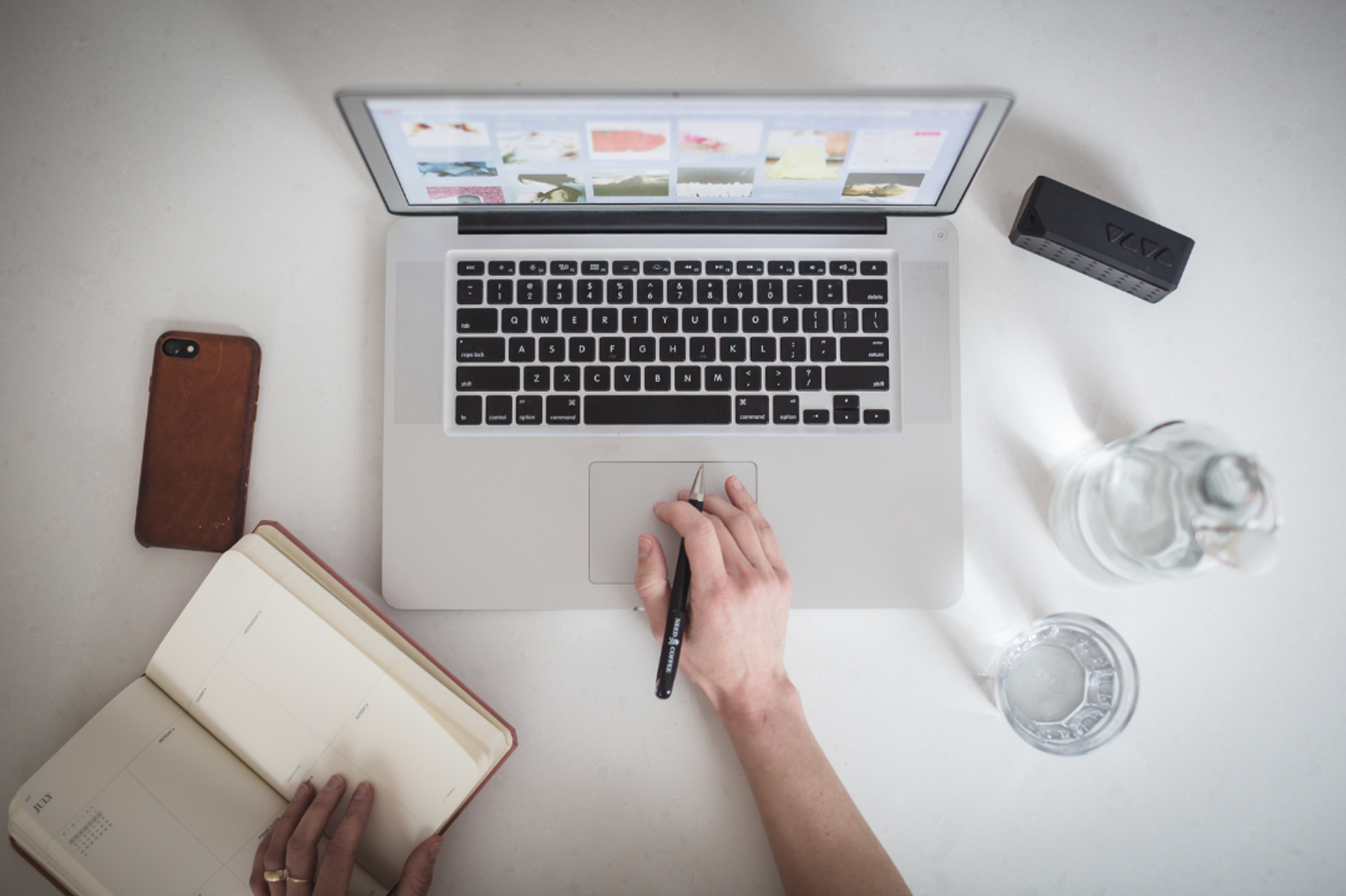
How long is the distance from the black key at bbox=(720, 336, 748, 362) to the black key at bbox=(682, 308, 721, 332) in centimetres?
2

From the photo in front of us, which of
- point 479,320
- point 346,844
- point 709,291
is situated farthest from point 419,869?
point 709,291

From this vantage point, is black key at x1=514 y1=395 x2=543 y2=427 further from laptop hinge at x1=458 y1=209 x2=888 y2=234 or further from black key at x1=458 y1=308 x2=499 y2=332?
laptop hinge at x1=458 y1=209 x2=888 y2=234

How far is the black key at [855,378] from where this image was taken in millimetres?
804

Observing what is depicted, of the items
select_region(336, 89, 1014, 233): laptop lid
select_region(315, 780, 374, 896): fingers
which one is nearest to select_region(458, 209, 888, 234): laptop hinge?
select_region(336, 89, 1014, 233): laptop lid

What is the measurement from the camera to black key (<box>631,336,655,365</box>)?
2.64 ft

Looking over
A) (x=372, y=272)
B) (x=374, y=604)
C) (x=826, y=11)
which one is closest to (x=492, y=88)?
(x=372, y=272)

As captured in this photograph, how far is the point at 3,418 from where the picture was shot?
86 centimetres

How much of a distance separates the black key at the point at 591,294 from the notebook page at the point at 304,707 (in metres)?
0.45

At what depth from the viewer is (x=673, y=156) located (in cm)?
73

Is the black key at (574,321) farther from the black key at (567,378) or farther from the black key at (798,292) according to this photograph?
the black key at (798,292)

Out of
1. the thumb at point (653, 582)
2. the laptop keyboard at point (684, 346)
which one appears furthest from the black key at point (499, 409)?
the thumb at point (653, 582)

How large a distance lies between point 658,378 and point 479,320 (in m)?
0.21

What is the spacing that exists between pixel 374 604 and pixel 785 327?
1.91 feet

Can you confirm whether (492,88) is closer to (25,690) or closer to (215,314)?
(215,314)
